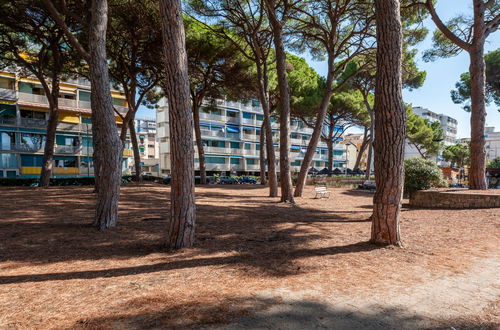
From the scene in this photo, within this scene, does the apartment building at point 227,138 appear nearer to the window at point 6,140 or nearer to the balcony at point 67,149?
the balcony at point 67,149

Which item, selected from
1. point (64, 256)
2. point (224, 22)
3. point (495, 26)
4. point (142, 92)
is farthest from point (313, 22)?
point (64, 256)

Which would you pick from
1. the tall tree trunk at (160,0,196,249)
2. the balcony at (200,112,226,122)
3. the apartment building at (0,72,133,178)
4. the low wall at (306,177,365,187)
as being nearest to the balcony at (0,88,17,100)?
the apartment building at (0,72,133,178)

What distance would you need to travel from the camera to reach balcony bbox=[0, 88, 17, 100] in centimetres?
2758

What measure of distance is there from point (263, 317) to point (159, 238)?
3.48 meters

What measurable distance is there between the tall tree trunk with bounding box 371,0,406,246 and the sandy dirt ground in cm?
46

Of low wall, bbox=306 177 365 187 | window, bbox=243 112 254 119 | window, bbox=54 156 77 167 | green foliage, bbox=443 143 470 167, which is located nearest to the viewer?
low wall, bbox=306 177 365 187

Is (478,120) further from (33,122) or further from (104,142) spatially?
(33,122)

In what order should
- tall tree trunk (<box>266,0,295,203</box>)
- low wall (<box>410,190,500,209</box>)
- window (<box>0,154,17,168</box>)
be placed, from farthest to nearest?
window (<box>0,154,17,168</box>) → tall tree trunk (<box>266,0,295,203</box>) → low wall (<box>410,190,500,209</box>)

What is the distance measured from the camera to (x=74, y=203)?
10.0m

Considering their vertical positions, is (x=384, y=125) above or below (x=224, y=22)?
below

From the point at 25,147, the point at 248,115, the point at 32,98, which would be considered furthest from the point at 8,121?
the point at 248,115

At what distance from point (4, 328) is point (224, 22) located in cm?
1481

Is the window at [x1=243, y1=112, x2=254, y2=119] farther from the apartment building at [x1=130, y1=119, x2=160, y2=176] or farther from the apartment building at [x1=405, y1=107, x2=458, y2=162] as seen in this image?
the apartment building at [x1=405, y1=107, x2=458, y2=162]

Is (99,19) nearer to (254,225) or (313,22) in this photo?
(254,225)
